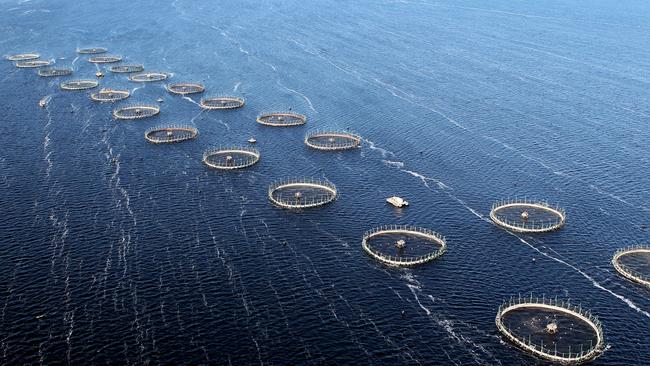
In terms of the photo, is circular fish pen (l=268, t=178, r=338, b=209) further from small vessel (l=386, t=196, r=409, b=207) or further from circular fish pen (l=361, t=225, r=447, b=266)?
circular fish pen (l=361, t=225, r=447, b=266)

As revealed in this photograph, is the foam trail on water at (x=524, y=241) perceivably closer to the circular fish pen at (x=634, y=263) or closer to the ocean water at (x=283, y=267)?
the ocean water at (x=283, y=267)

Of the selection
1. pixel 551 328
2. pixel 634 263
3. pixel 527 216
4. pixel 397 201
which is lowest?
pixel 551 328

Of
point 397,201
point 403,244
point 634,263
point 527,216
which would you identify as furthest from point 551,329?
point 397,201

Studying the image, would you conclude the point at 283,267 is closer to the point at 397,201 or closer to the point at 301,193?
the point at 301,193

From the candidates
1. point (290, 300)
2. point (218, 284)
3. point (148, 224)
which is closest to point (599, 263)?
point (290, 300)

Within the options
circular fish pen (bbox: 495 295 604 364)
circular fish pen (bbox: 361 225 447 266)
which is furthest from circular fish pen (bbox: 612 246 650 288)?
circular fish pen (bbox: 361 225 447 266)
